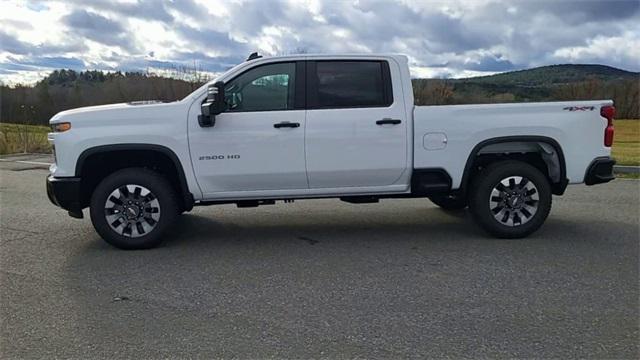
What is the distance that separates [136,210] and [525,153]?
173 inches

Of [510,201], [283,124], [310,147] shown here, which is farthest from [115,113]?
[510,201]

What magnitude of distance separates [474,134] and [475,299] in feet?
7.11

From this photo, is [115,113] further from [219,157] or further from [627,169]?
[627,169]

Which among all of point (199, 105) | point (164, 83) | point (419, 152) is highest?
Result: point (164, 83)

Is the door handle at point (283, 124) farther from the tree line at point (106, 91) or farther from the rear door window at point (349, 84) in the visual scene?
the tree line at point (106, 91)

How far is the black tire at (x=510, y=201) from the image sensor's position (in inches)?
226

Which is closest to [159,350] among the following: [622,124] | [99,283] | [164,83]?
[99,283]

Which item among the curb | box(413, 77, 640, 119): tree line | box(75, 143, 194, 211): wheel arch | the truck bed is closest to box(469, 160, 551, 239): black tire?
the truck bed

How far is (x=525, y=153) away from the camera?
238 inches

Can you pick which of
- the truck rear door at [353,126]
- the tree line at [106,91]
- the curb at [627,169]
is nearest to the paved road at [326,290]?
the truck rear door at [353,126]

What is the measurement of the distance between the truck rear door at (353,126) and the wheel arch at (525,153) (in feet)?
2.63

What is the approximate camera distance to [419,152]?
5625mm

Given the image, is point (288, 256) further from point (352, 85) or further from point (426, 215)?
point (426, 215)

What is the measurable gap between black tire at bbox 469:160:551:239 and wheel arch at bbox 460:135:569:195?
0.19m
